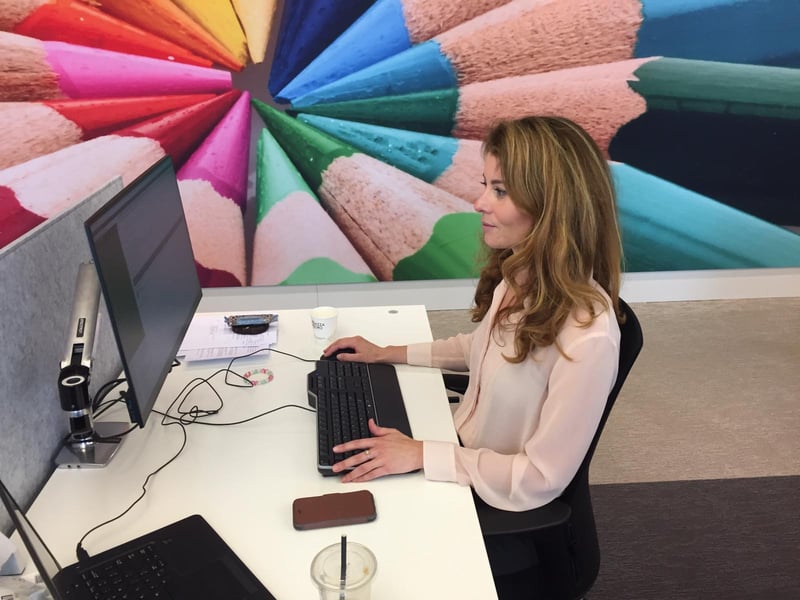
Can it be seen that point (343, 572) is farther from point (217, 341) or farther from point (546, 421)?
point (217, 341)

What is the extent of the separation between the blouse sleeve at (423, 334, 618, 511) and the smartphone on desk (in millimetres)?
130

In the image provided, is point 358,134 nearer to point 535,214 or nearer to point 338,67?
point 338,67

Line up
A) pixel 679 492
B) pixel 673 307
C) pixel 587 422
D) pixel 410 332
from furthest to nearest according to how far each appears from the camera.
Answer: pixel 673 307
pixel 679 492
pixel 410 332
pixel 587 422

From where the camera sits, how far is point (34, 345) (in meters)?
1.08

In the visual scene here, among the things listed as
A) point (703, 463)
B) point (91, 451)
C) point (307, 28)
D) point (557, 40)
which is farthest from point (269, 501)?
point (557, 40)

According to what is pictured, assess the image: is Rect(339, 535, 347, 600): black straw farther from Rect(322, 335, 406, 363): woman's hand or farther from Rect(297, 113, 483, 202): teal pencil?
Rect(297, 113, 483, 202): teal pencil

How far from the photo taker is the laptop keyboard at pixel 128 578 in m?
0.84

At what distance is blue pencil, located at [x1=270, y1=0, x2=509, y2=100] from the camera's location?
2.84 m

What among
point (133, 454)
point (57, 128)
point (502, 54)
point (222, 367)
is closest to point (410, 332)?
point (222, 367)

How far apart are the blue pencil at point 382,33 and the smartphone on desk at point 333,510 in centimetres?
225

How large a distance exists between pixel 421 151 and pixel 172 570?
7.91 feet

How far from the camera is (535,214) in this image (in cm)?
117

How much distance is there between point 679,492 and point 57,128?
8.95 ft

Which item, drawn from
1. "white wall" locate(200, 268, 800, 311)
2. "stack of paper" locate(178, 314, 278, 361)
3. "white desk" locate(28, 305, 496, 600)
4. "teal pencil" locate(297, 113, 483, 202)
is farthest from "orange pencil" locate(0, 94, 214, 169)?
"white desk" locate(28, 305, 496, 600)
